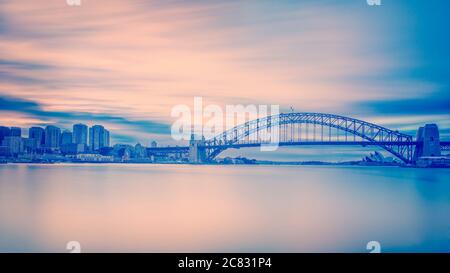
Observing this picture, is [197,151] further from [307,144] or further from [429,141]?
[429,141]

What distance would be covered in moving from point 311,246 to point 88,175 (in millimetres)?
3925

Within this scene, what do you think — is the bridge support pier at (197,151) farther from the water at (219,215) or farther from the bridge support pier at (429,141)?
the bridge support pier at (429,141)

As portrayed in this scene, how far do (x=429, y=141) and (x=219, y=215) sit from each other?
1.94 metres

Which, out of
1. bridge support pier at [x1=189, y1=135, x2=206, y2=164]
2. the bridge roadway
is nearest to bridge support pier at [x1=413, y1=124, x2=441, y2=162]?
the bridge roadway

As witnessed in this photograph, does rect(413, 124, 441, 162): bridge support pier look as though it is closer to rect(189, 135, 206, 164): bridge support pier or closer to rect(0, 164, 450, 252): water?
rect(0, 164, 450, 252): water

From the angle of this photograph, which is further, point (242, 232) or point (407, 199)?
point (407, 199)

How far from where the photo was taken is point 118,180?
685 cm

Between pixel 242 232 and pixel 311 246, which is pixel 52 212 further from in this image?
pixel 311 246

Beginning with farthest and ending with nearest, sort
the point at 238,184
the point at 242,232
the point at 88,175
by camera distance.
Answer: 1. the point at 238,184
2. the point at 88,175
3. the point at 242,232

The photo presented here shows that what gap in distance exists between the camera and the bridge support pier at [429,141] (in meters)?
3.73

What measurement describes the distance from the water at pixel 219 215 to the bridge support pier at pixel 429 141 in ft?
1.55

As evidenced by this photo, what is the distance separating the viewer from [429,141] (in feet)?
12.9
